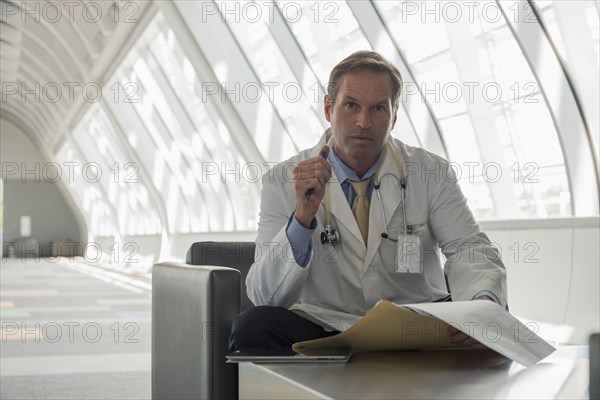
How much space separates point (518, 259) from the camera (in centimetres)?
730

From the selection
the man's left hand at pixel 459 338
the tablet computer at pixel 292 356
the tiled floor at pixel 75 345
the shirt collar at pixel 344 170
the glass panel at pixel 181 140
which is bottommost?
the tiled floor at pixel 75 345

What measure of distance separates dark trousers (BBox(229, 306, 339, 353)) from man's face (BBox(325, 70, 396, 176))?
1.92 ft

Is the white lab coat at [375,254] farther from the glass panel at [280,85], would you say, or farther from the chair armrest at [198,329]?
the glass panel at [280,85]

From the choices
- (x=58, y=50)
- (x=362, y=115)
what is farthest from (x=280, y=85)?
(x=58, y=50)

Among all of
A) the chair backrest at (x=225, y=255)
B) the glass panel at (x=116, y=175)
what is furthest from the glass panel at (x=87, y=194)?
the chair backrest at (x=225, y=255)

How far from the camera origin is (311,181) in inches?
96.9

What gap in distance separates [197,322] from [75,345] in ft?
14.9

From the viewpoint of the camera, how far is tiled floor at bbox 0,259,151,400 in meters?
4.82

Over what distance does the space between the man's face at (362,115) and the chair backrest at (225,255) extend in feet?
2.60

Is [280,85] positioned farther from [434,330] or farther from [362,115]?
[434,330]

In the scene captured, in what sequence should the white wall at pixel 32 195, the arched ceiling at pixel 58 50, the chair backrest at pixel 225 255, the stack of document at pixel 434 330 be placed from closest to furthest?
the stack of document at pixel 434 330, the chair backrest at pixel 225 255, the arched ceiling at pixel 58 50, the white wall at pixel 32 195

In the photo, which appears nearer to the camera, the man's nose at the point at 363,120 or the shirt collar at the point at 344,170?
the man's nose at the point at 363,120

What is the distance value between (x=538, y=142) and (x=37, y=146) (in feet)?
121

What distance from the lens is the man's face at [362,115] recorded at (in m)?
2.76
